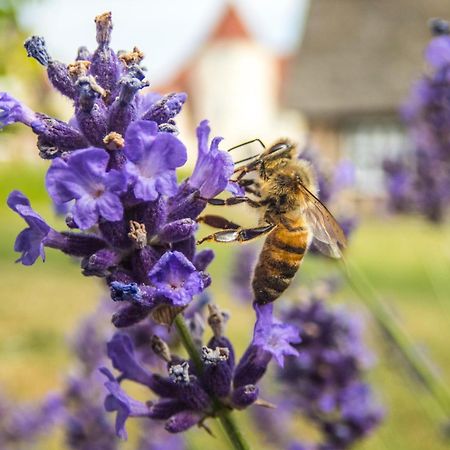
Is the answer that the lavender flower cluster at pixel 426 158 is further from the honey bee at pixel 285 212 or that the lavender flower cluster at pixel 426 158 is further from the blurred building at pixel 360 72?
the blurred building at pixel 360 72

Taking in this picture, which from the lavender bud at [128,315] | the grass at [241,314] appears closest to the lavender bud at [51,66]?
the grass at [241,314]

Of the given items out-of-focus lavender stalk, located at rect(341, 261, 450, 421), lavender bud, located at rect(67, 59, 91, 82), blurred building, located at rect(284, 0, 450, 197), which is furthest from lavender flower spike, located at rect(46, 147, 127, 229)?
blurred building, located at rect(284, 0, 450, 197)

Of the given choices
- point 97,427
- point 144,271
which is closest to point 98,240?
point 144,271

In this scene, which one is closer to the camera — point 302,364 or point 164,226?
point 164,226

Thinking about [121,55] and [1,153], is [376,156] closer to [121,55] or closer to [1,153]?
[1,153]

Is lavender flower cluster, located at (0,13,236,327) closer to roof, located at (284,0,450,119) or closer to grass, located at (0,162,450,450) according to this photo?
grass, located at (0,162,450,450)

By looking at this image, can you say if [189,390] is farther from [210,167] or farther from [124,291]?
[210,167]
